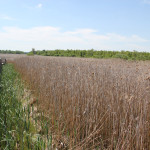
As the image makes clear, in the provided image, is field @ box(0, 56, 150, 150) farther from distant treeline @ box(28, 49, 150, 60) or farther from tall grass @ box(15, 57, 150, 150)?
distant treeline @ box(28, 49, 150, 60)

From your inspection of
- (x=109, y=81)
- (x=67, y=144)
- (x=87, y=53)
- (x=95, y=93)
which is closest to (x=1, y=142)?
(x=67, y=144)

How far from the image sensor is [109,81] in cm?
340

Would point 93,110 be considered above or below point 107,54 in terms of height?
below

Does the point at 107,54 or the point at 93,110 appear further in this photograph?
the point at 107,54

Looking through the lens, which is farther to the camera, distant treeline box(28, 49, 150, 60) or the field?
distant treeline box(28, 49, 150, 60)

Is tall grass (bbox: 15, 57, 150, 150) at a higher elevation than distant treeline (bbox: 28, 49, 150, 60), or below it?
below

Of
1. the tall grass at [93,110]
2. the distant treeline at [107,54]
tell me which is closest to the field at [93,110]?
the tall grass at [93,110]

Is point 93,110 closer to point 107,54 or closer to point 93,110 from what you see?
point 93,110

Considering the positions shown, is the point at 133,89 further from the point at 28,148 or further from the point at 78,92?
the point at 28,148

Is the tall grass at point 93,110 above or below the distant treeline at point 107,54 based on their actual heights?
below

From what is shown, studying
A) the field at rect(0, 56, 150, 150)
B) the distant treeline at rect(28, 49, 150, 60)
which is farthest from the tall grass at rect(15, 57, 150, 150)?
the distant treeline at rect(28, 49, 150, 60)

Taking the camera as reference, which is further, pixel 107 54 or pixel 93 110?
pixel 107 54

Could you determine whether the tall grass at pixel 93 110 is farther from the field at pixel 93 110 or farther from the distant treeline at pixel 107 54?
the distant treeline at pixel 107 54

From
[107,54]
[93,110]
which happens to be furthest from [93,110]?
[107,54]
